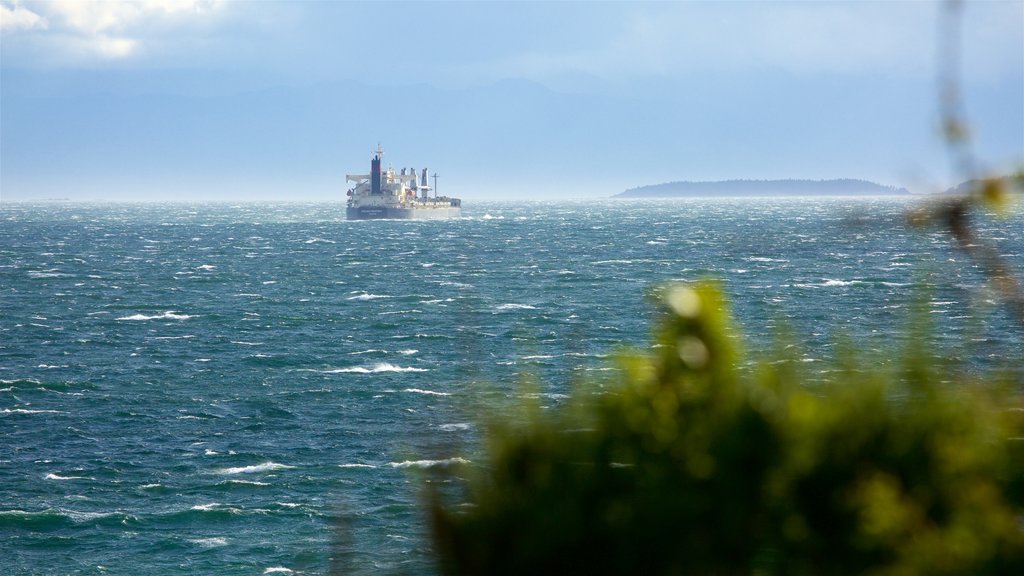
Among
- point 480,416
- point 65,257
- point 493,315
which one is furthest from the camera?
point 65,257

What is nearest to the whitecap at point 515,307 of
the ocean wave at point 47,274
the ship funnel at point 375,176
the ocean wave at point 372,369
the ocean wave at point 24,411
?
the ocean wave at point 372,369

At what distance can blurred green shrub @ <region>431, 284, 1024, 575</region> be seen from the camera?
3.77 m

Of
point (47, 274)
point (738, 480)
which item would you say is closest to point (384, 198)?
point (47, 274)

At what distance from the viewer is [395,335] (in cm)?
4572

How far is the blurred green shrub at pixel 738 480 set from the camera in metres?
3.77

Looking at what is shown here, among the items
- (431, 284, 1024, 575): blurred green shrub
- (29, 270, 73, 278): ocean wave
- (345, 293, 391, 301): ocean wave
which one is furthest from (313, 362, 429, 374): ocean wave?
(29, 270, 73, 278): ocean wave

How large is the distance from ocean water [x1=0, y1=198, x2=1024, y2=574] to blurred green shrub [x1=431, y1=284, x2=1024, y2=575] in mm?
232

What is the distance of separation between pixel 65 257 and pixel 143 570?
257 ft

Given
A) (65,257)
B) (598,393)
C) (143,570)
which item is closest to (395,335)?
(143,570)

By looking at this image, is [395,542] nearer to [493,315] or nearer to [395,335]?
[395,335]

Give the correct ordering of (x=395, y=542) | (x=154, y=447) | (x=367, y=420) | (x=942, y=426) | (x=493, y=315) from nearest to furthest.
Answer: (x=942, y=426)
(x=395, y=542)
(x=154, y=447)
(x=367, y=420)
(x=493, y=315)

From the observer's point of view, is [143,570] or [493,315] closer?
[143,570]

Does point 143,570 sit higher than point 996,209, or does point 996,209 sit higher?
point 996,209

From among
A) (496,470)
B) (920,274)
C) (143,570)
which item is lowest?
(143,570)
